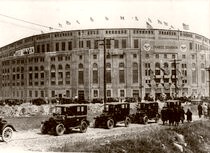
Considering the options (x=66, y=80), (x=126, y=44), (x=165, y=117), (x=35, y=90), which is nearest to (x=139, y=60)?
(x=126, y=44)

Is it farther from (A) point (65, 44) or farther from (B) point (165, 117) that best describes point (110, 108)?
(A) point (65, 44)

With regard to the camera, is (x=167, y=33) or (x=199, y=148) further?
(x=167, y=33)

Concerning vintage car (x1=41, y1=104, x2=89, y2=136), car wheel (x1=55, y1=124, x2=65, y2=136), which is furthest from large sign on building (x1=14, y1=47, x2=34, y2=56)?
car wheel (x1=55, y1=124, x2=65, y2=136)

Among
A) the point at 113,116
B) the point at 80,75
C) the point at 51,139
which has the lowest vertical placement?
the point at 51,139

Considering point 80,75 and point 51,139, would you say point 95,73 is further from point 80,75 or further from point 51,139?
point 51,139

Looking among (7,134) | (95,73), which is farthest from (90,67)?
(7,134)

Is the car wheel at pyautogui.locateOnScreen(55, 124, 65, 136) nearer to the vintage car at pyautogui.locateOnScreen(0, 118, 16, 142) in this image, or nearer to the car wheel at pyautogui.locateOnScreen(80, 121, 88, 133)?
the car wheel at pyautogui.locateOnScreen(80, 121, 88, 133)
